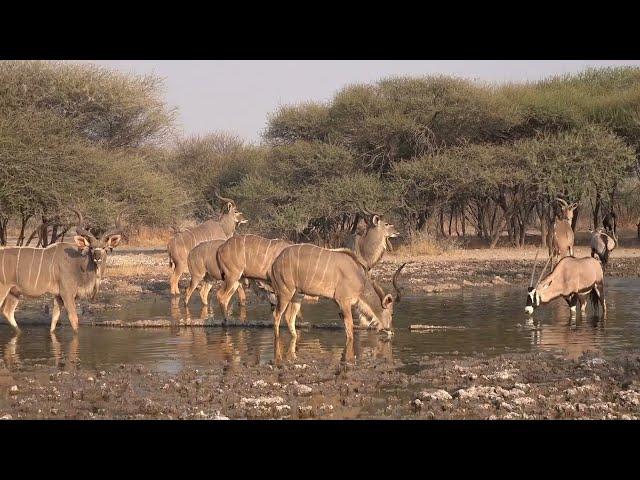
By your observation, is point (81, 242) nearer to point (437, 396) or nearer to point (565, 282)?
point (565, 282)

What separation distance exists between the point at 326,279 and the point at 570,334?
10.3 feet

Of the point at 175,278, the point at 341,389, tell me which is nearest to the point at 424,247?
the point at 175,278

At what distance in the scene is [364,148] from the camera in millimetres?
33312

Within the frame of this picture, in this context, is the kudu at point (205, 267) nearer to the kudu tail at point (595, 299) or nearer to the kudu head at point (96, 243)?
the kudu head at point (96, 243)

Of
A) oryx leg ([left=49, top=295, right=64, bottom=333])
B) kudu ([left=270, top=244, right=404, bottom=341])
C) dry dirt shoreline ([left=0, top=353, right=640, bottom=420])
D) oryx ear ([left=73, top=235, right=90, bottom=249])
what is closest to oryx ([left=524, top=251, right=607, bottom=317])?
kudu ([left=270, top=244, right=404, bottom=341])

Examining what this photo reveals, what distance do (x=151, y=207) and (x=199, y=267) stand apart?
1163 cm

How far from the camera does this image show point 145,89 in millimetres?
30234

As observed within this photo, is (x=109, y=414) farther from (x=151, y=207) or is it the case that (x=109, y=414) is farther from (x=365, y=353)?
(x=151, y=207)

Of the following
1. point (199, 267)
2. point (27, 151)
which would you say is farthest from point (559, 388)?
point (27, 151)

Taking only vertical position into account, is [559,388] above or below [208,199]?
below

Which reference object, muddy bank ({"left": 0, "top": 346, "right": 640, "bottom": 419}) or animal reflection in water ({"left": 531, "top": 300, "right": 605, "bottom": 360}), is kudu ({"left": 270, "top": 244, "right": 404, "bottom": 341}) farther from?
animal reflection in water ({"left": 531, "top": 300, "right": 605, "bottom": 360})

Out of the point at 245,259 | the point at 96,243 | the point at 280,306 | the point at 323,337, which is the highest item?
the point at 96,243

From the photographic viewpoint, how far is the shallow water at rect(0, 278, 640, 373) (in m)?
11.3

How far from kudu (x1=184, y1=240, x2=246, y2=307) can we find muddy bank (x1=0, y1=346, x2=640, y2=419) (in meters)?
5.14
